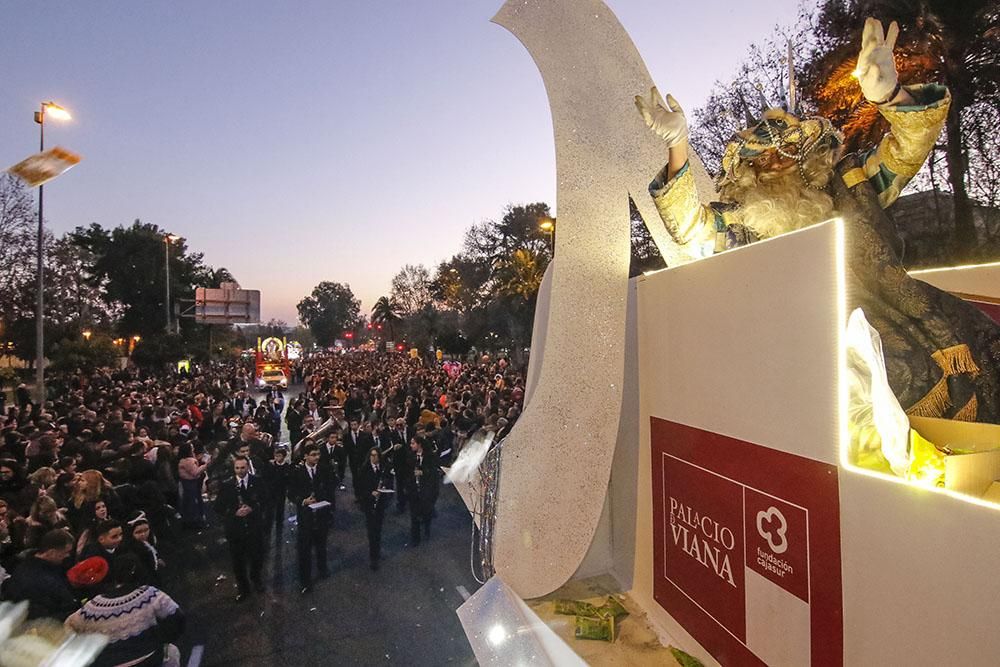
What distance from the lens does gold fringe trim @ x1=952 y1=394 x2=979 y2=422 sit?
2.82 m

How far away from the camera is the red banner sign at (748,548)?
2613 millimetres

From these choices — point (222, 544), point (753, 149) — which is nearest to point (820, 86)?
point (753, 149)

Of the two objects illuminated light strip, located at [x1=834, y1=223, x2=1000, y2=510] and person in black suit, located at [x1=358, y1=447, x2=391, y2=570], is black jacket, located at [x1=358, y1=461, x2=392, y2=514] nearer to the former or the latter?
person in black suit, located at [x1=358, y1=447, x2=391, y2=570]

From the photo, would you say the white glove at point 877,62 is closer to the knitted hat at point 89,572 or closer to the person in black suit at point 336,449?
the knitted hat at point 89,572

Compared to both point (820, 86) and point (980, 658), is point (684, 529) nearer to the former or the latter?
point (980, 658)

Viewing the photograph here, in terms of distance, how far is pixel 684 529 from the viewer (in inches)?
149

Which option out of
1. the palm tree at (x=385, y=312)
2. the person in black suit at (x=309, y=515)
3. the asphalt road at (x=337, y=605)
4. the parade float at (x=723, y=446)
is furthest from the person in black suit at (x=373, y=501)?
the palm tree at (x=385, y=312)

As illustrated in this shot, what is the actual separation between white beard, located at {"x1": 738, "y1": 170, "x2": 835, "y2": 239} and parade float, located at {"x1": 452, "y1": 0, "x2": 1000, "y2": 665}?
21 cm

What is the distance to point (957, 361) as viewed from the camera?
288cm

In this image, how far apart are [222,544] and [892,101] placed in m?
A: 8.98

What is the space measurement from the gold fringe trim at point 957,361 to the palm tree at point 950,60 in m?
11.0

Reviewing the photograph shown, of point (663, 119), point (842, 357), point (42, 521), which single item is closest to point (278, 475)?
point (42, 521)

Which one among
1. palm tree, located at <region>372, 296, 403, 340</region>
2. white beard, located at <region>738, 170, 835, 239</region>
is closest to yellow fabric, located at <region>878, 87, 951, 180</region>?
white beard, located at <region>738, 170, 835, 239</region>

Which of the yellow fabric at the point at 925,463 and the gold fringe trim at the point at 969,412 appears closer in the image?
the yellow fabric at the point at 925,463
